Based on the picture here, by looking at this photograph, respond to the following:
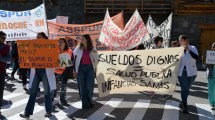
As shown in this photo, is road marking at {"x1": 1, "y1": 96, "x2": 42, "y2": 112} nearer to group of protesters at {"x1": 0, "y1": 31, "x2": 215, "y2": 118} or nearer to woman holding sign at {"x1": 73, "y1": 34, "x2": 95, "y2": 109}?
group of protesters at {"x1": 0, "y1": 31, "x2": 215, "y2": 118}

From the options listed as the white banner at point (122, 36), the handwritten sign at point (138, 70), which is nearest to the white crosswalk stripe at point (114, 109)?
the handwritten sign at point (138, 70)

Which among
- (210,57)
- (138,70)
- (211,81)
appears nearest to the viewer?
(138,70)

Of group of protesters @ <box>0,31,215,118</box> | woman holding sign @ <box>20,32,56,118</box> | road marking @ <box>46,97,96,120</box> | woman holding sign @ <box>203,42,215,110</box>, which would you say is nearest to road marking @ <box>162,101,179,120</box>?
group of protesters @ <box>0,31,215,118</box>

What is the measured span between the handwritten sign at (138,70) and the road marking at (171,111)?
0.46 meters

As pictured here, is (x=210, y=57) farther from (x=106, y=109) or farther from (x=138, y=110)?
(x=106, y=109)

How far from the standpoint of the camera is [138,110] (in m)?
→ 8.36

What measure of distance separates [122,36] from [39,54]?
4.04 m

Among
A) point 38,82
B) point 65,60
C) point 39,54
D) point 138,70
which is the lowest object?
point 38,82

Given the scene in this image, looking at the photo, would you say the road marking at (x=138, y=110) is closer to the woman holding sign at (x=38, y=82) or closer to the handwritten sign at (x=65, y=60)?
the woman holding sign at (x=38, y=82)

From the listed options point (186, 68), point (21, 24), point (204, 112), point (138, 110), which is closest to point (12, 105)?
point (138, 110)

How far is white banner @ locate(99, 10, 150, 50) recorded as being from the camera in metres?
11.0

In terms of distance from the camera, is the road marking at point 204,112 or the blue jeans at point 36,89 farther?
the road marking at point 204,112

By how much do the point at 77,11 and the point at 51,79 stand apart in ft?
61.5

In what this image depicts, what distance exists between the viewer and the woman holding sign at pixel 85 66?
8391 mm
